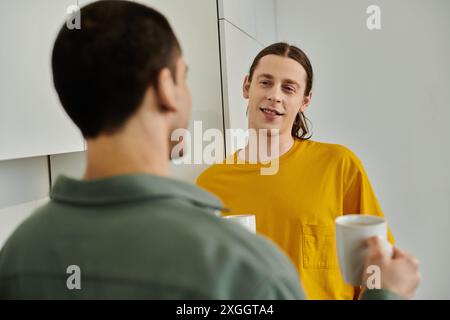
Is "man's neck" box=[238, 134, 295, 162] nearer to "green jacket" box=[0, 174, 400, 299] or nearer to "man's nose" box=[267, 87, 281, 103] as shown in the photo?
"man's nose" box=[267, 87, 281, 103]

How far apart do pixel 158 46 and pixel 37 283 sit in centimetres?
30

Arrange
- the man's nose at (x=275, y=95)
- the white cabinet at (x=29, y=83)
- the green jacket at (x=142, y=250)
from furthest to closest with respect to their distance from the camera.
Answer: the man's nose at (x=275, y=95)
the white cabinet at (x=29, y=83)
the green jacket at (x=142, y=250)

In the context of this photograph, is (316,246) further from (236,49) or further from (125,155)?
(236,49)

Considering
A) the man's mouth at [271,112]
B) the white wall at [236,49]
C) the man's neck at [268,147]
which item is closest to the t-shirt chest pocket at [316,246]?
the man's neck at [268,147]

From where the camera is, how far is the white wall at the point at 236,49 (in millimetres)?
1736

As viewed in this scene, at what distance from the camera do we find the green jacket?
45 centimetres

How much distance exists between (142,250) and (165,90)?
0.18m

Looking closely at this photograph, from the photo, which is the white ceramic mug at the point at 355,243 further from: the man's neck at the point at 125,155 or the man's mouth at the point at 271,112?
the man's mouth at the point at 271,112

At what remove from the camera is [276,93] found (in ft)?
4.43

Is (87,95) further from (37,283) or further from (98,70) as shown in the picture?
(37,283)

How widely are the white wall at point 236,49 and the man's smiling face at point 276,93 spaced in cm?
36

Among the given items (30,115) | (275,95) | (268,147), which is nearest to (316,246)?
(268,147)

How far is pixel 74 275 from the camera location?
495mm
